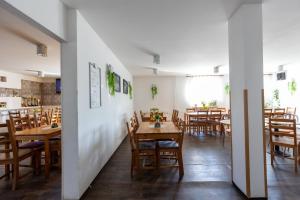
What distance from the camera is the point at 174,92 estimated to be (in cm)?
880

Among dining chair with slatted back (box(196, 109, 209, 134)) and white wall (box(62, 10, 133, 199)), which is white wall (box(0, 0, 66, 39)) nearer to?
white wall (box(62, 10, 133, 199))

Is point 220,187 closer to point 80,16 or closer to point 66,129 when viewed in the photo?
point 66,129

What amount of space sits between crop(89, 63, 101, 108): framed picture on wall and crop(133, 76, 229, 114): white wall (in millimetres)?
5420

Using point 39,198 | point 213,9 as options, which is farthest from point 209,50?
point 39,198

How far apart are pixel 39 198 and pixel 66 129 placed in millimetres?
977

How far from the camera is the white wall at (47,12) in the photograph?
1641 mm

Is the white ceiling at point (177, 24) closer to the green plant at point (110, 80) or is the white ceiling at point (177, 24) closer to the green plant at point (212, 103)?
the green plant at point (110, 80)

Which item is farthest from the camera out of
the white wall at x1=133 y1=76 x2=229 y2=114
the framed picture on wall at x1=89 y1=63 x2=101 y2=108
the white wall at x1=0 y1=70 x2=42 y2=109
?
the white wall at x1=133 y1=76 x2=229 y2=114

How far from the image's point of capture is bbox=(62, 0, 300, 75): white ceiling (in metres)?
2.37

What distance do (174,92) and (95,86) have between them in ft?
19.5

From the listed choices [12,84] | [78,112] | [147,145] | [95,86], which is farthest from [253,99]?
[12,84]

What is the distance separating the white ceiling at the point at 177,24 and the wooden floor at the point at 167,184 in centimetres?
227

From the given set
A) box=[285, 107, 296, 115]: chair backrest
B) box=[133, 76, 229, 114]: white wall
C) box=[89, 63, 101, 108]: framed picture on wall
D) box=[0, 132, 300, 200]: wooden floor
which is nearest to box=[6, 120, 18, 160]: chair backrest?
box=[0, 132, 300, 200]: wooden floor

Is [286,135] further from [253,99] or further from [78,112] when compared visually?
[78,112]
